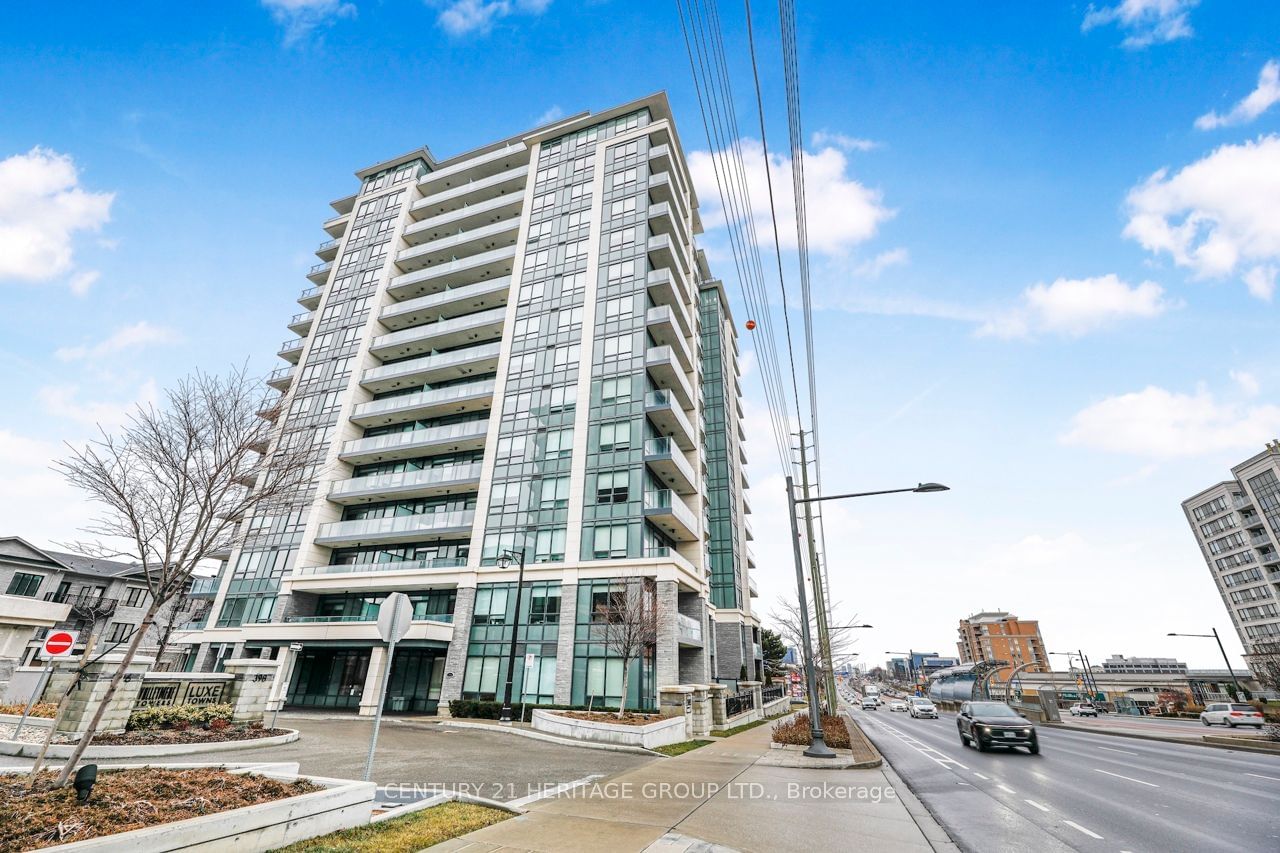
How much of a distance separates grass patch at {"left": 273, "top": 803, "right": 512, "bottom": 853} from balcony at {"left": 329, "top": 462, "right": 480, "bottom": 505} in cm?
2967

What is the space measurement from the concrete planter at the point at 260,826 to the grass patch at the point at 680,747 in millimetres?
11435

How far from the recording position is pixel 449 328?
42.6m

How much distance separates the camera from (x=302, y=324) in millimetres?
50625

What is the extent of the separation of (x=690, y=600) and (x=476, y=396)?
20494 millimetres

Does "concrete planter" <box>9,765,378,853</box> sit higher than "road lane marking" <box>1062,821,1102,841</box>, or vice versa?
"concrete planter" <box>9,765,378,853</box>

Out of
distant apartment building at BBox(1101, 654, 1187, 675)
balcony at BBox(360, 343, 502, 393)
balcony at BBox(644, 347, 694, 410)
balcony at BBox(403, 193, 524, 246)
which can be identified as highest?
balcony at BBox(403, 193, 524, 246)

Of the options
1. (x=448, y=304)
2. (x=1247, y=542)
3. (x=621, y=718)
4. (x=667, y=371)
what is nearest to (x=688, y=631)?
(x=621, y=718)

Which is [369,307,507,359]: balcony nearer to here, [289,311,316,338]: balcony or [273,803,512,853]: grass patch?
[289,311,316,338]: balcony

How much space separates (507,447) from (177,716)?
23460 millimetres

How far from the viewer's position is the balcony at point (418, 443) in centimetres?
3803

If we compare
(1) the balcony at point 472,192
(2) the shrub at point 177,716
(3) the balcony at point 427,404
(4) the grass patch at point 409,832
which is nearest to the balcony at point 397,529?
(3) the balcony at point 427,404

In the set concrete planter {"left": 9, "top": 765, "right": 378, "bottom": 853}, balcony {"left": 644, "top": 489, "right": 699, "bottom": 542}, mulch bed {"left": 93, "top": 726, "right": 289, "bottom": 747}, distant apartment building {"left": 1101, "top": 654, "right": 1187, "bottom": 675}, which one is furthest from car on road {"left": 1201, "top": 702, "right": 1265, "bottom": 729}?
distant apartment building {"left": 1101, "top": 654, "right": 1187, "bottom": 675}

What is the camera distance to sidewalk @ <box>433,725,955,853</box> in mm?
6855

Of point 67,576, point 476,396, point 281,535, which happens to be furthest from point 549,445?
point 67,576
